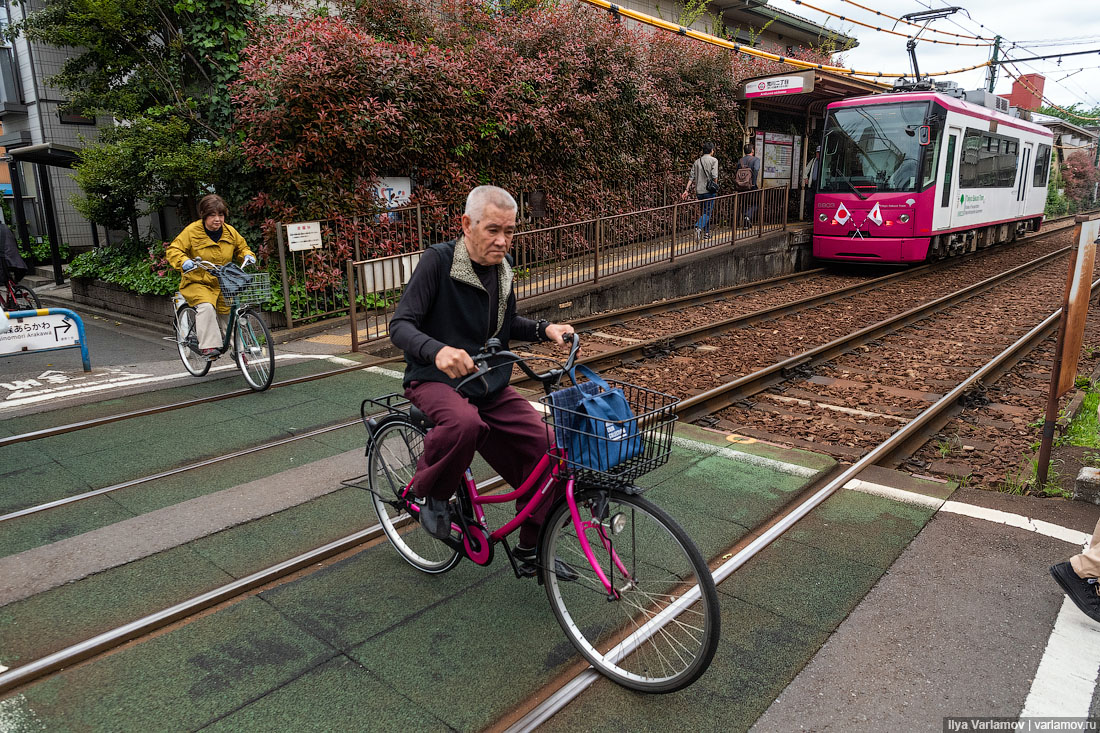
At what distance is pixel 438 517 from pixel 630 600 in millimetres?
940

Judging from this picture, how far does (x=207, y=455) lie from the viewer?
5387 millimetres

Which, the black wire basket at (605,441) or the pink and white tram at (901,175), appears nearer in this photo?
the black wire basket at (605,441)

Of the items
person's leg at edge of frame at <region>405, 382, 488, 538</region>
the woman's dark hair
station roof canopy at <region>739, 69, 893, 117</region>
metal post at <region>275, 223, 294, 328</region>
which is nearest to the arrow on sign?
the woman's dark hair

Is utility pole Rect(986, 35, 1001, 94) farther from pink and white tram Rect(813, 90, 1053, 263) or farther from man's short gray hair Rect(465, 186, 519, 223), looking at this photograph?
man's short gray hair Rect(465, 186, 519, 223)

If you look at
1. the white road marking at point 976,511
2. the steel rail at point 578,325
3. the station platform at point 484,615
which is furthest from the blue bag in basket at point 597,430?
the steel rail at point 578,325

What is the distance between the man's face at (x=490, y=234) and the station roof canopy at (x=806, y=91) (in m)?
15.3

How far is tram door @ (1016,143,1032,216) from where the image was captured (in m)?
20.2

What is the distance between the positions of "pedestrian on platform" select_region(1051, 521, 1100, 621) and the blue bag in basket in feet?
7.52

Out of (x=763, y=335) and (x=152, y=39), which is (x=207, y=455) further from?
(x=152, y=39)

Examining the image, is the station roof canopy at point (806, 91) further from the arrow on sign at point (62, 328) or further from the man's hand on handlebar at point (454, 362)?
the man's hand on handlebar at point (454, 362)

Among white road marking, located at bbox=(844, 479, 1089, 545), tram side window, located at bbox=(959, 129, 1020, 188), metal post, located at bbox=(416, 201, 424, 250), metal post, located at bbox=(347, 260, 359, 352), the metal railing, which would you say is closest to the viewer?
white road marking, located at bbox=(844, 479, 1089, 545)

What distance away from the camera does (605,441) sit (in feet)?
8.17

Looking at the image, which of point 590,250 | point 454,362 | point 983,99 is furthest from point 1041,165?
point 454,362

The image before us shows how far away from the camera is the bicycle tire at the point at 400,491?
11.7ft
